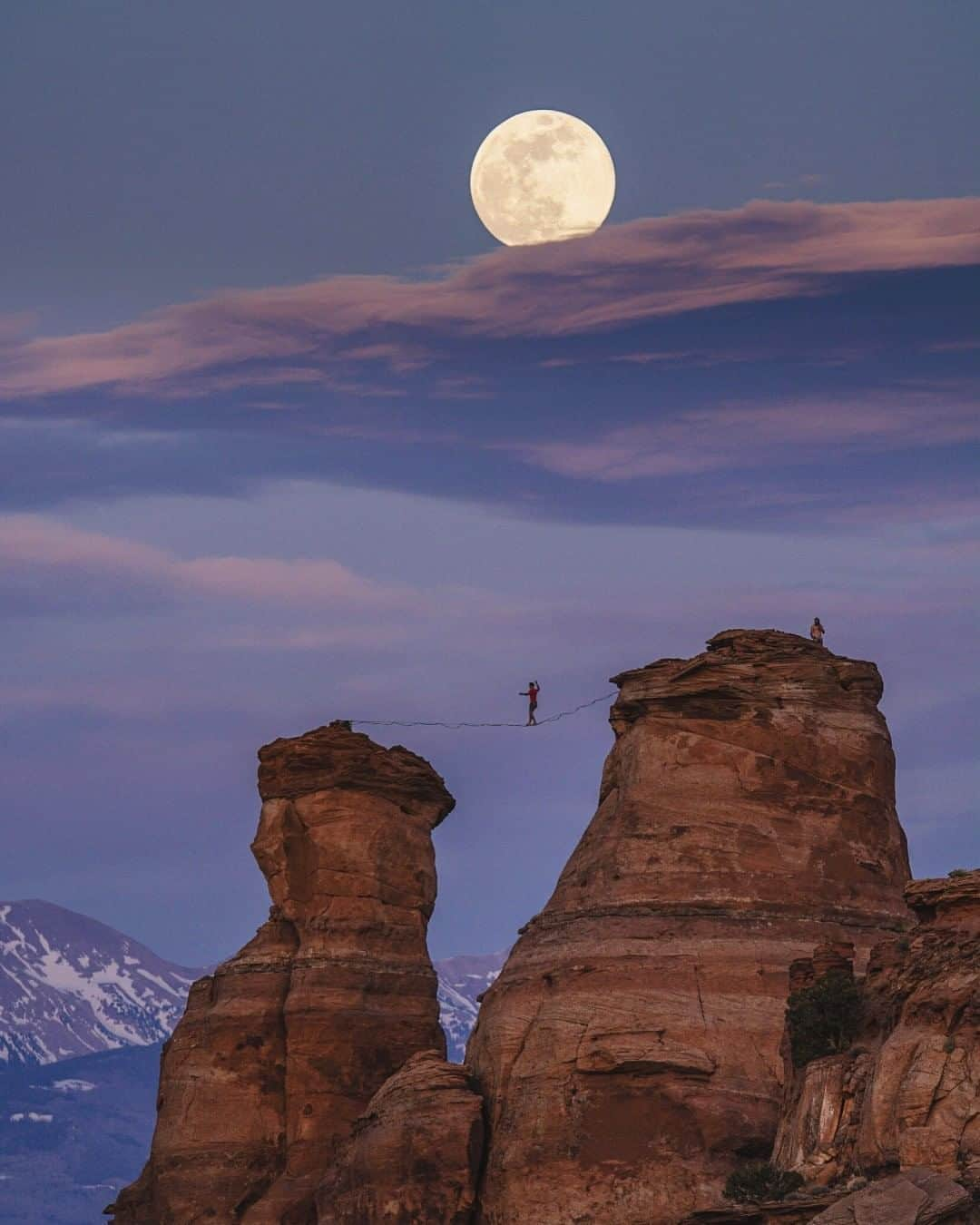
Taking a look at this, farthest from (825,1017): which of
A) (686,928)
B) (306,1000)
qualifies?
(306,1000)

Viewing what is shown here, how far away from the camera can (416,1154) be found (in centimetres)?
8481

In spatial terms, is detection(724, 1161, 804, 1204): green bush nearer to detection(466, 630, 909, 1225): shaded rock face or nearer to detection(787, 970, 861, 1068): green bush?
detection(787, 970, 861, 1068): green bush

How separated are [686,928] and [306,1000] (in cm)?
2111

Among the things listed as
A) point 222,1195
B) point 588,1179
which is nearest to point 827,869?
point 588,1179

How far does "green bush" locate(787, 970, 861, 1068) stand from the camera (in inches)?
2864

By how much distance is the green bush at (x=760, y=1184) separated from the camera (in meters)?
68.9

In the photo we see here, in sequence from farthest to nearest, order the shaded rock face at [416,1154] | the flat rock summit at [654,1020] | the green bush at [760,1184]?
1. the shaded rock face at [416,1154]
2. the flat rock summit at [654,1020]
3. the green bush at [760,1184]

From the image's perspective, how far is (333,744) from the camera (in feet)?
348

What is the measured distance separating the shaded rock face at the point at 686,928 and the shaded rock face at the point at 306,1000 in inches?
522

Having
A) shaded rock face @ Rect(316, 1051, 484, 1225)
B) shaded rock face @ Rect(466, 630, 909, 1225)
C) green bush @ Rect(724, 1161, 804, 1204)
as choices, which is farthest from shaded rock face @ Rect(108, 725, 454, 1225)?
green bush @ Rect(724, 1161, 804, 1204)

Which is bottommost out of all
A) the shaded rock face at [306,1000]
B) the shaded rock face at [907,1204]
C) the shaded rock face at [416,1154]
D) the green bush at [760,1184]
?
the shaded rock face at [907,1204]

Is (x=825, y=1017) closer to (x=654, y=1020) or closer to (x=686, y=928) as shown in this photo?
(x=654, y=1020)

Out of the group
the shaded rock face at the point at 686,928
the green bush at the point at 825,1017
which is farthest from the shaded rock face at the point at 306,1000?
the green bush at the point at 825,1017

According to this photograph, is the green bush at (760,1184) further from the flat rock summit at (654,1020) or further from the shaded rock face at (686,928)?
the shaded rock face at (686,928)
